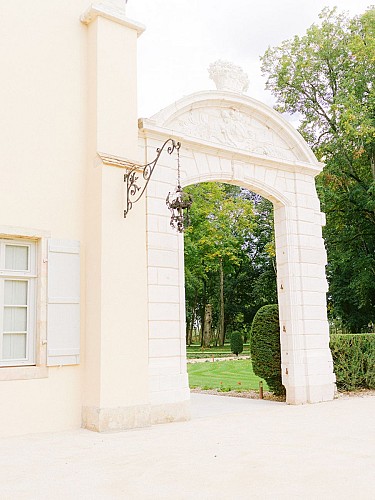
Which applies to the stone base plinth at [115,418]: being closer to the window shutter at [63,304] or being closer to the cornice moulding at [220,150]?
the window shutter at [63,304]

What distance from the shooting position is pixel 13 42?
6293mm

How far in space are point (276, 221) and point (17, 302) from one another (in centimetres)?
482

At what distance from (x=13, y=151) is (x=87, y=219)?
122cm

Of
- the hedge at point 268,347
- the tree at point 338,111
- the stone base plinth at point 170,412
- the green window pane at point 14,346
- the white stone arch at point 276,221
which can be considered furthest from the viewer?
the tree at point 338,111

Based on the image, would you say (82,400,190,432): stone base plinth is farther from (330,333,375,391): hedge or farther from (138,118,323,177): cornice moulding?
(330,333,375,391): hedge

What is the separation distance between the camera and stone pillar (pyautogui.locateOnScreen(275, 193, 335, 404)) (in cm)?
831

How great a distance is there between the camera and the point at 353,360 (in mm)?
9586

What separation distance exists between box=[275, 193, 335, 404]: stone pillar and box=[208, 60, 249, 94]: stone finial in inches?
82.1

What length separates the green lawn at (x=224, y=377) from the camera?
11394mm

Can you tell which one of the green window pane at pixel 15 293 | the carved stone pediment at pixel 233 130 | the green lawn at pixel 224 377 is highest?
the carved stone pediment at pixel 233 130

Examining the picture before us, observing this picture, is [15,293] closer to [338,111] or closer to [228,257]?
[338,111]

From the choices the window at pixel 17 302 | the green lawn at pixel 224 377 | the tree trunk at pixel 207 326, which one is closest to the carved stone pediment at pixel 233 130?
the window at pixel 17 302

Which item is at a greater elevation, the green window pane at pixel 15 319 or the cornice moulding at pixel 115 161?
the cornice moulding at pixel 115 161

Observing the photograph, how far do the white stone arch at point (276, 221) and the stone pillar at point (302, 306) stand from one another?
0.7 inches
